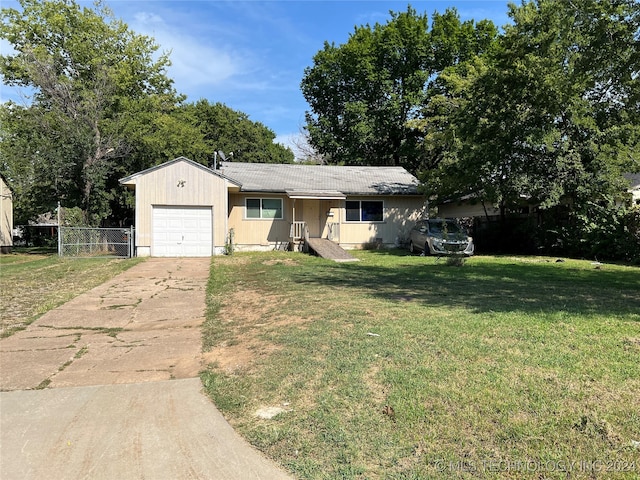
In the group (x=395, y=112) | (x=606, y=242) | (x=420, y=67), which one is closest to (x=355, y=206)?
(x=606, y=242)

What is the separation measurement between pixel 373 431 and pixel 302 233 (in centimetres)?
1622

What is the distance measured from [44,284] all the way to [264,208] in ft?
32.5

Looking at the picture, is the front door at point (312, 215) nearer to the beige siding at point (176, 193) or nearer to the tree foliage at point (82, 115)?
the beige siding at point (176, 193)

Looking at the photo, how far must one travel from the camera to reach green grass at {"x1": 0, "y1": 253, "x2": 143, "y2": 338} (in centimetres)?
766

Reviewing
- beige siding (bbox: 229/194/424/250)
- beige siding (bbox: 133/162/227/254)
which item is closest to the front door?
beige siding (bbox: 229/194/424/250)

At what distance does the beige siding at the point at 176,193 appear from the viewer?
17047 mm

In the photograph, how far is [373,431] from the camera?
127 inches

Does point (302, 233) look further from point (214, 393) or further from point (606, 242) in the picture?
point (214, 393)

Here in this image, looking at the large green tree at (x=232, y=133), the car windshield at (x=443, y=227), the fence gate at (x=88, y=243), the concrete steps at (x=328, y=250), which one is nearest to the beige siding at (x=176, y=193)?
the fence gate at (x=88, y=243)

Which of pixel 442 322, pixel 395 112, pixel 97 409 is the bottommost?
pixel 97 409

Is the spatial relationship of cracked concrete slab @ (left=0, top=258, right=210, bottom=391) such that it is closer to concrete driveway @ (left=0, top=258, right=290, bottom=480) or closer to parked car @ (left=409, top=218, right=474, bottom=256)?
concrete driveway @ (left=0, top=258, right=290, bottom=480)

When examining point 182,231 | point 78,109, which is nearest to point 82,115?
point 78,109

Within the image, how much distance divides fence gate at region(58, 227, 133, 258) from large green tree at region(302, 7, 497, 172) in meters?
18.5

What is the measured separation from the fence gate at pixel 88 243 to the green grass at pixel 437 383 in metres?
11.4
